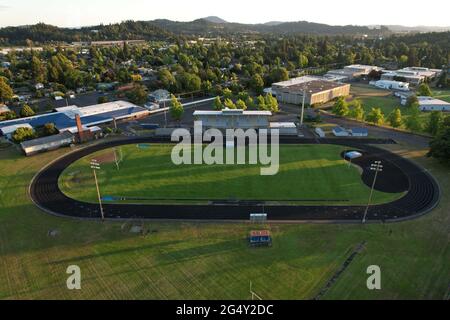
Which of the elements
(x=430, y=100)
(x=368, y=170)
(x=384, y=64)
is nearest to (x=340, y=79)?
(x=430, y=100)

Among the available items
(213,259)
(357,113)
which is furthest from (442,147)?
(213,259)

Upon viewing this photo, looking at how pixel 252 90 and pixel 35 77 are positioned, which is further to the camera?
pixel 35 77

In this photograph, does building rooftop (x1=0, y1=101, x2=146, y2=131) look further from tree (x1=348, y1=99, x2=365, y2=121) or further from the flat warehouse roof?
tree (x1=348, y1=99, x2=365, y2=121)

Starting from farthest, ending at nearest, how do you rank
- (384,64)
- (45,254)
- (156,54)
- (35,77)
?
(156,54), (384,64), (35,77), (45,254)

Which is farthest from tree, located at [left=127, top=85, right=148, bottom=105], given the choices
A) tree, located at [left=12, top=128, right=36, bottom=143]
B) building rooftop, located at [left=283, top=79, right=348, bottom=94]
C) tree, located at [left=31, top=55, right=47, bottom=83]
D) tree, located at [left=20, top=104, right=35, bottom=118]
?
building rooftop, located at [left=283, top=79, right=348, bottom=94]

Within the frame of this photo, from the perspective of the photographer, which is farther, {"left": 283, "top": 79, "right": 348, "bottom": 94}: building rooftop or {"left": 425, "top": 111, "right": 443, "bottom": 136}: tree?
{"left": 283, "top": 79, "right": 348, "bottom": 94}: building rooftop

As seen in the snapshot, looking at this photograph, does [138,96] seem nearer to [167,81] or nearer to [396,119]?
[167,81]

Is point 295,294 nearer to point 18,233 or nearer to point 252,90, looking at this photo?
point 18,233

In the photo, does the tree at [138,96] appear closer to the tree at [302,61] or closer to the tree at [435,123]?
the tree at [435,123]
